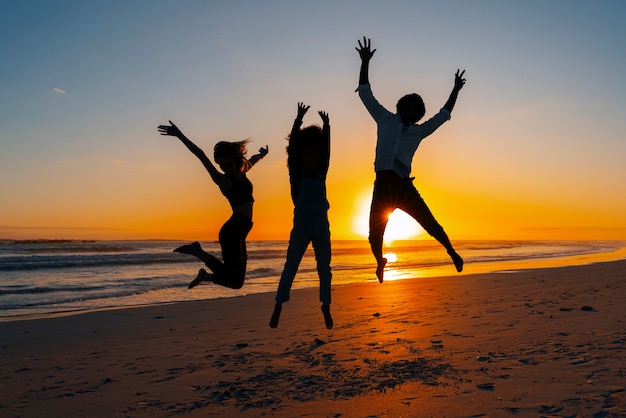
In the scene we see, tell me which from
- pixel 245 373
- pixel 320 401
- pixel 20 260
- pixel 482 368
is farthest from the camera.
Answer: pixel 20 260

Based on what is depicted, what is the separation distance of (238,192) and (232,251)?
0.64 metres

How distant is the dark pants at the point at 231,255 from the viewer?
5832 mm

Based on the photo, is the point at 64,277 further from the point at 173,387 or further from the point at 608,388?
the point at 608,388

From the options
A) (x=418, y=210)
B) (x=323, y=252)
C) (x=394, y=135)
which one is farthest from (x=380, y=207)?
(x=323, y=252)

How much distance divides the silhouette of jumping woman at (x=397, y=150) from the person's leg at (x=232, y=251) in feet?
4.95

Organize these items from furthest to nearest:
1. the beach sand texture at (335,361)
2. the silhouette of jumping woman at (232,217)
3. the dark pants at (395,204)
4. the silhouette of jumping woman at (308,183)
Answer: the beach sand texture at (335,361) < the dark pants at (395,204) < the silhouette of jumping woman at (232,217) < the silhouette of jumping woman at (308,183)

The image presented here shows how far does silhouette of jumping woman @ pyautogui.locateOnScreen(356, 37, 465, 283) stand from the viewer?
19.3 ft

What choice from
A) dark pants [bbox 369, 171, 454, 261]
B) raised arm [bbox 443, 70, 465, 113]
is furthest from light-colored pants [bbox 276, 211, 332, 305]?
raised arm [bbox 443, 70, 465, 113]

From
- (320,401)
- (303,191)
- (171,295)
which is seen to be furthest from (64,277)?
(303,191)

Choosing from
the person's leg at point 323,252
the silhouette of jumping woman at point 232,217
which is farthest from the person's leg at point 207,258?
the person's leg at point 323,252

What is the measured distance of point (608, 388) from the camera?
23.9 feet

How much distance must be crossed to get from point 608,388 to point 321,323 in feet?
24.5

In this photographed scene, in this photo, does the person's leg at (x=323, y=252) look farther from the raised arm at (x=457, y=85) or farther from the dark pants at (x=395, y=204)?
the raised arm at (x=457, y=85)

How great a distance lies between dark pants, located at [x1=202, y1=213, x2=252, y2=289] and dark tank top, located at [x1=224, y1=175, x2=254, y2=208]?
148mm
